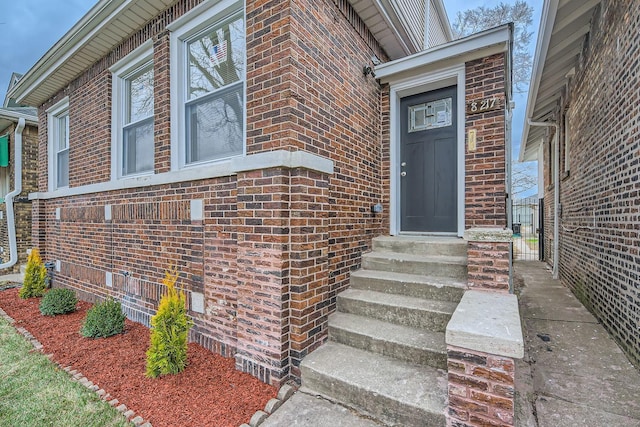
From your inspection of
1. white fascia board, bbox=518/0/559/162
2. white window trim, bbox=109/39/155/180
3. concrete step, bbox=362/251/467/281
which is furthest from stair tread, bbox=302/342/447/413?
white fascia board, bbox=518/0/559/162

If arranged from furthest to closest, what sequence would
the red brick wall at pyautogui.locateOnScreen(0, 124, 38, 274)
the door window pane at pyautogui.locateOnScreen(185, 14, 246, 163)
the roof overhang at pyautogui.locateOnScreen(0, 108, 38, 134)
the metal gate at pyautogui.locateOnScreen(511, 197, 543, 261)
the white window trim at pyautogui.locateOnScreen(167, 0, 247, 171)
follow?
the metal gate at pyautogui.locateOnScreen(511, 197, 543, 261) < the red brick wall at pyautogui.locateOnScreen(0, 124, 38, 274) < the roof overhang at pyautogui.locateOnScreen(0, 108, 38, 134) < the white window trim at pyautogui.locateOnScreen(167, 0, 247, 171) < the door window pane at pyautogui.locateOnScreen(185, 14, 246, 163)

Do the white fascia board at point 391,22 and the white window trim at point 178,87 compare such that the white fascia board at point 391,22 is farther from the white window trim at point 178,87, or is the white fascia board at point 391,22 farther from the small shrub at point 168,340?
the small shrub at point 168,340

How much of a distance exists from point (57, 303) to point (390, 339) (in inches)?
182

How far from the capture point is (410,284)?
125 inches

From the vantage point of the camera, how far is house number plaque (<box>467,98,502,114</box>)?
358cm

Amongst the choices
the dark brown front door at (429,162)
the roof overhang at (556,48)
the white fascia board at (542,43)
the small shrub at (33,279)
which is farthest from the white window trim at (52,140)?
the roof overhang at (556,48)

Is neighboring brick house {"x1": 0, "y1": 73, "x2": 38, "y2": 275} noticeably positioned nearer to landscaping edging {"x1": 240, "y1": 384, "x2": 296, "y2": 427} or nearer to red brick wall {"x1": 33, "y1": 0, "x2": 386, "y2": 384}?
red brick wall {"x1": 33, "y1": 0, "x2": 386, "y2": 384}

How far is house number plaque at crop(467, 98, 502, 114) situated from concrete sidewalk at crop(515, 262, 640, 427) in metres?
2.63

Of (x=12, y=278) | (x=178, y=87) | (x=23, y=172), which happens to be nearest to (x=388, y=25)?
(x=178, y=87)

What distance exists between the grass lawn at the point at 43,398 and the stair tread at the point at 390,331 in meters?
1.86

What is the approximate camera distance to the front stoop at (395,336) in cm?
218

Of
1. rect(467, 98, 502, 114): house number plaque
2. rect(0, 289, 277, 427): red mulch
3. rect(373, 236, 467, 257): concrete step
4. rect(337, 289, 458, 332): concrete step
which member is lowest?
rect(0, 289, 277, 427): red mulch

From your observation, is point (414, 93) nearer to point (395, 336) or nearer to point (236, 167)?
point (236, 167)

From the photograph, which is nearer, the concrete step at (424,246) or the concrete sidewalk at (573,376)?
the concrete sidewalk at (573,376)
